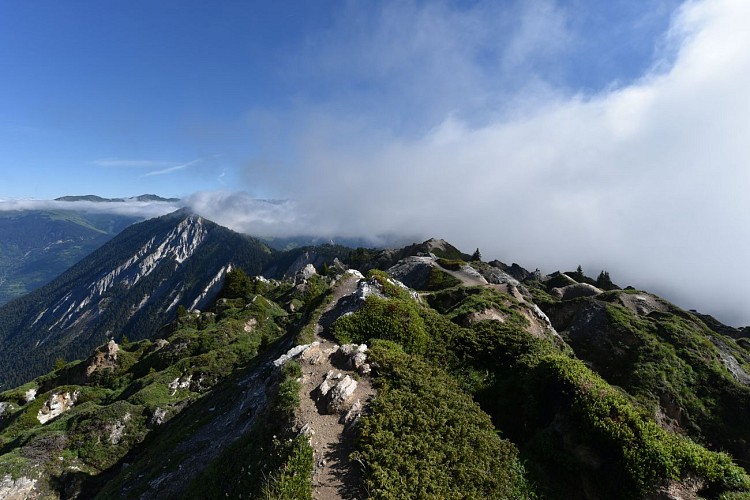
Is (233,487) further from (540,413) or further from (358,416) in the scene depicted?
(540,413)

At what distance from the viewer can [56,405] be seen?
4694 cm

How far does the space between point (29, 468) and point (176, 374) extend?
16.7m

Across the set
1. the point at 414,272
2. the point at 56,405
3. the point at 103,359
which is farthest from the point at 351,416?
the point at 103,359

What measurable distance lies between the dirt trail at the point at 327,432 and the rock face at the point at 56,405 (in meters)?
47.6

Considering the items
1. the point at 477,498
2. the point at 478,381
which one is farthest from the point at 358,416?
the point at 478,381

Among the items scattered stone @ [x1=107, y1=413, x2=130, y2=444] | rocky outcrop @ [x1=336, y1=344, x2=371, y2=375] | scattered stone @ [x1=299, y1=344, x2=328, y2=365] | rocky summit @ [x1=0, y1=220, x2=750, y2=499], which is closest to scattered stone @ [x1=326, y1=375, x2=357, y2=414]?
rocky summit @ [x1=0, y1=220, x2=750, y2=499]

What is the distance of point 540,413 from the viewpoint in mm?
19141

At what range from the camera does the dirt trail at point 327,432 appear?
1285 centimetres

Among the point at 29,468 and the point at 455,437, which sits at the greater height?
the point at 455,437

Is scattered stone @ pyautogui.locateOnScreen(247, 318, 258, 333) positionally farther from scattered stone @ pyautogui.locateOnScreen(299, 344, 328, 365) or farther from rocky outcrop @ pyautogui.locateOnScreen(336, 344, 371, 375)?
rocky outcrop @ pyautogui.locateOnScreen(336, 344, 371, 375)

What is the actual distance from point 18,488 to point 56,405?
23.0 m

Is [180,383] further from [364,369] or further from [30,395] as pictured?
[364,369]

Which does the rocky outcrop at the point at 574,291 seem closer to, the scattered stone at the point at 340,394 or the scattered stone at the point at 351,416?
the scattered stone at the point at 340,394

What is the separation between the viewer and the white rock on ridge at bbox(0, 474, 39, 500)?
27688 millimetres
